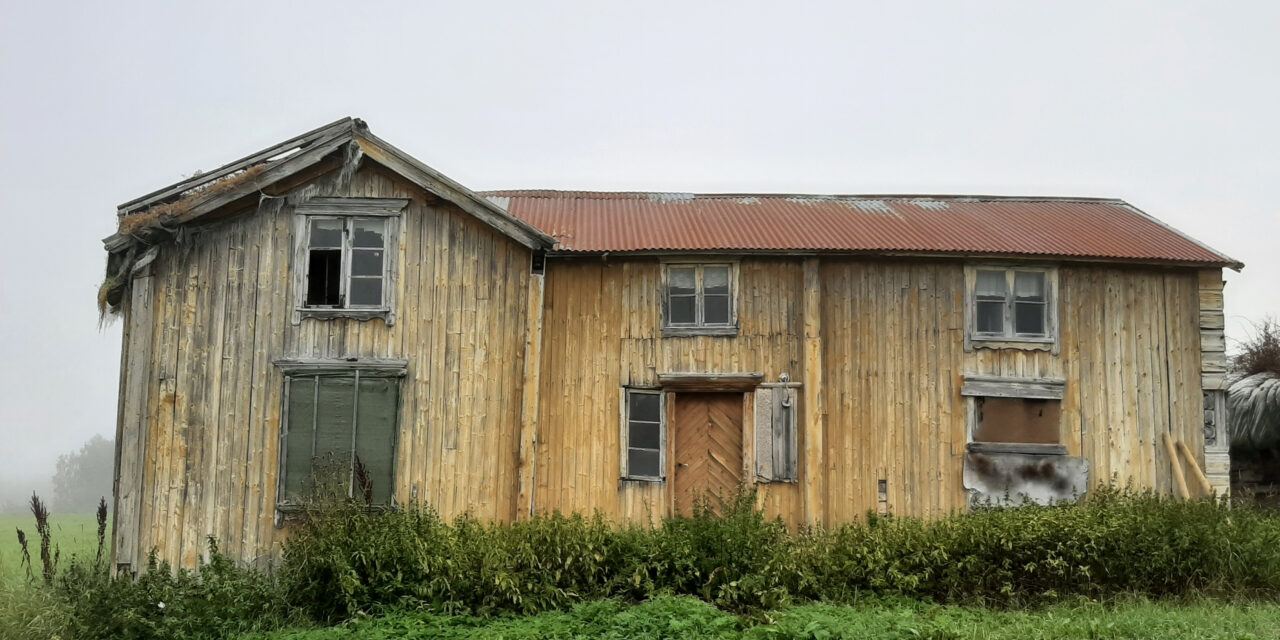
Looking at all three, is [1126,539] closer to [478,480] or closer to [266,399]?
[478,480]

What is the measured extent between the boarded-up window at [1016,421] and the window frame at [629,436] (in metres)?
4.79

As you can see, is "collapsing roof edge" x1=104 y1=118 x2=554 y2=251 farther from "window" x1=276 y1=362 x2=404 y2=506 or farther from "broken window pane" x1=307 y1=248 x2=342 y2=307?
"window" x1=276 y1=362 x2=404 y2=506

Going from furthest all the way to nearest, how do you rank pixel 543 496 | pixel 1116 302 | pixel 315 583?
pixel 1116 302, pixel 543 496, pixel 315 583

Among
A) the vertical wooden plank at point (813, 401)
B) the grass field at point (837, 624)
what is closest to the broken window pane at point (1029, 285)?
the vertical wooden plank at point (813, 401)

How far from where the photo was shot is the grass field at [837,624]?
941 cm

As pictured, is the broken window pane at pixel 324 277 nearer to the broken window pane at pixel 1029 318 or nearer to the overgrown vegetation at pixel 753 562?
the overgrown vegetation at pixel 753 562

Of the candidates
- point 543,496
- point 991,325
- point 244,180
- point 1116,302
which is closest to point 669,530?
point 543,496

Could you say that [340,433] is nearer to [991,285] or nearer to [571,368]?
[571,368]

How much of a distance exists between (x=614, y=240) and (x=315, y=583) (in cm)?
663

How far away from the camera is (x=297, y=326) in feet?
44.5

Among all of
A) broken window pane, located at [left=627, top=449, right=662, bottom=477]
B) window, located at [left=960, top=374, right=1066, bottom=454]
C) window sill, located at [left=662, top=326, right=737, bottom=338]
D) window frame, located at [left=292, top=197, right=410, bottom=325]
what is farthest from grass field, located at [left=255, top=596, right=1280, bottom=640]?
window sill, located at [left=662, top=326, right=737, bottom=338]

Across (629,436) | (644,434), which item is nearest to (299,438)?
(629,436)

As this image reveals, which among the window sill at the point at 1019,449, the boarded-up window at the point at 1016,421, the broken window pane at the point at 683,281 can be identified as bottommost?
the window sill at the point at 1019,449

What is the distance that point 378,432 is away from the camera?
13.4 metres
